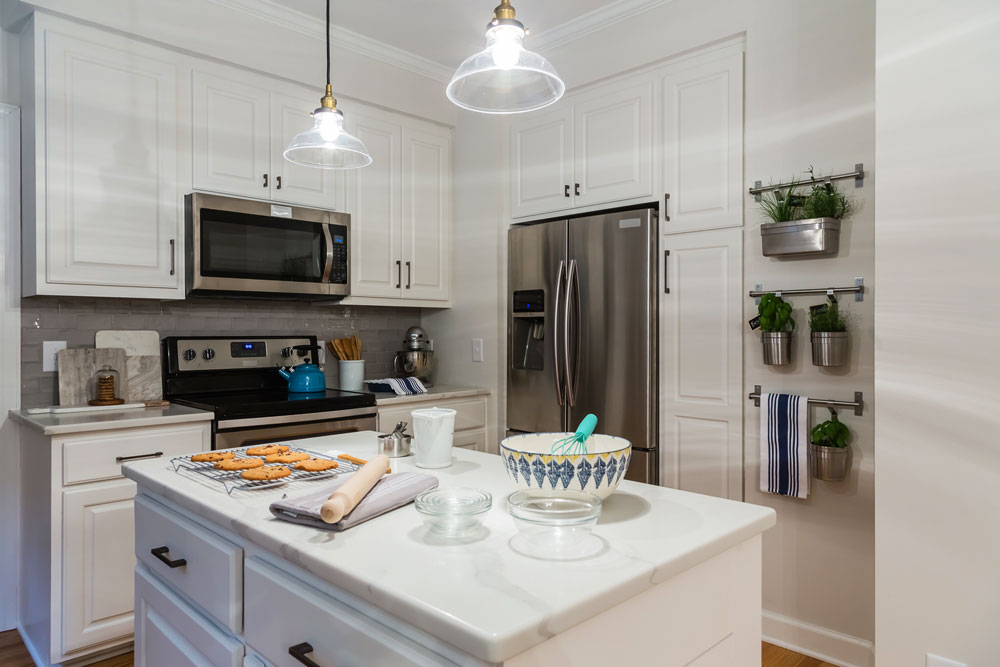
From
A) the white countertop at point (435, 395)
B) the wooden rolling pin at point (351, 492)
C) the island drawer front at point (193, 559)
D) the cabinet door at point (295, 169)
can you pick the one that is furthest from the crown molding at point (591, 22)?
the island drawer front at point (193, 559)

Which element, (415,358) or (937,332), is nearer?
(937,332)

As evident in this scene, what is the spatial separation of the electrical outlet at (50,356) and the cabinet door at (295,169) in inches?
45.7

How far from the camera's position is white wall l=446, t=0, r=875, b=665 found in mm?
2309

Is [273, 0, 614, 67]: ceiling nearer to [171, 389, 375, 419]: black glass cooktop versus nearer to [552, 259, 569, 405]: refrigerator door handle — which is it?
[552, 259, 569, 405]: refrigerator door handle

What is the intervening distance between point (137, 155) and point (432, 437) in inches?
82.9

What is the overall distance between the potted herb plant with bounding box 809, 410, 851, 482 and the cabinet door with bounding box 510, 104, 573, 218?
5.35 ft

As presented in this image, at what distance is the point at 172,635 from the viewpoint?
53.6 inches

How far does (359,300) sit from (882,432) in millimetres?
2557

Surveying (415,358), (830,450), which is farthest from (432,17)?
(830,450)

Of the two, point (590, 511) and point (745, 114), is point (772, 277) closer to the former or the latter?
point (745, 114)

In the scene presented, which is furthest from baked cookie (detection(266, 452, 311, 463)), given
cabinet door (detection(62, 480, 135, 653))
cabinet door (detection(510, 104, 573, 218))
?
cabinet door (detection(510, 104, 573, 218))

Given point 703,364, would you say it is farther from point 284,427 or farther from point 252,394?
point 252,394

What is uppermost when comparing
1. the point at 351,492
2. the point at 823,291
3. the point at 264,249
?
the point at 264,249

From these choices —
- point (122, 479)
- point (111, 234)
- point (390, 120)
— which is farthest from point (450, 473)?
point (390, 120)
